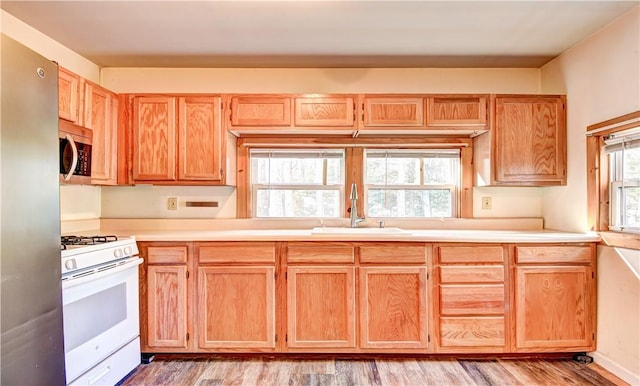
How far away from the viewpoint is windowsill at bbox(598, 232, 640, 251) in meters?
1.94

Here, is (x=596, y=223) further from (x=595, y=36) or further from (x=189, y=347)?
→ (x=189, y=347)

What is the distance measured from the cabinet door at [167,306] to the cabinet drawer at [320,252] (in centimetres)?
74

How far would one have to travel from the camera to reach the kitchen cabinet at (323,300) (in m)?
2.23

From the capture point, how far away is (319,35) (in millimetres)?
2225

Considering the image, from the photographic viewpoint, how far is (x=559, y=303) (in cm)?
221

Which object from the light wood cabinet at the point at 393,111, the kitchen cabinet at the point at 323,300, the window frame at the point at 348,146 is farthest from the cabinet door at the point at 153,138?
the light wood cabinet at the point at 393,111

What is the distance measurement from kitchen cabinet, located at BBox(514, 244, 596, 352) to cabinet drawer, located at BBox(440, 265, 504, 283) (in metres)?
0.13

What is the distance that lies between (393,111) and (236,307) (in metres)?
1.78

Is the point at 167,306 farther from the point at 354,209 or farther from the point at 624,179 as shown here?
the point at 624,179

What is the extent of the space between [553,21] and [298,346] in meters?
2.61

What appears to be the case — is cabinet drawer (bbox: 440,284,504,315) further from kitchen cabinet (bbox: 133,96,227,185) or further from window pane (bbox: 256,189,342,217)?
kitchen cabinet (bbox: 133,96,227,185)

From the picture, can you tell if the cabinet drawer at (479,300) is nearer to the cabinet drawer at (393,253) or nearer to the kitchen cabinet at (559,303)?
the kitchen cabinet at (559,303)

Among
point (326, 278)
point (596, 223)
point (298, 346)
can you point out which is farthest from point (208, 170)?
point (596, 223)

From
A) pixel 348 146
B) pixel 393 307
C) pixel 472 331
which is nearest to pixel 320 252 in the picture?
pixel 393 307
